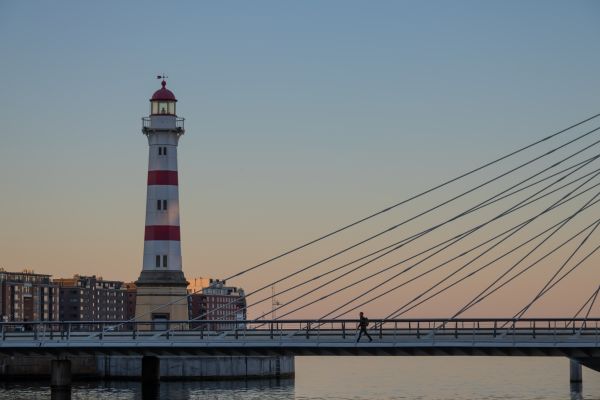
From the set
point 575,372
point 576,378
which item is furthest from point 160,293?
point 575,372

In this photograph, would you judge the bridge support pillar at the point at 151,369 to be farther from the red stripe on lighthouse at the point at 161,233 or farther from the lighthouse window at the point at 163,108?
the lighthouse window at the point at 163,108

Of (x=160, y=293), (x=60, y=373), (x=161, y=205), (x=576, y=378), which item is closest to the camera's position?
(x=60, y=373)

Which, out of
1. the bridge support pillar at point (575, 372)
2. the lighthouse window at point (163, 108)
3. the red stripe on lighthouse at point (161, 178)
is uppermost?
the lighthouse window at point (163, 108)

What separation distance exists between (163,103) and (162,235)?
31.3 feet

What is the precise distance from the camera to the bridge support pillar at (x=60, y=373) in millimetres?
80500

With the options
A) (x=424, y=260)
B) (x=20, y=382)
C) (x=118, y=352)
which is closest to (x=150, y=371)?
(x=20, y=382)

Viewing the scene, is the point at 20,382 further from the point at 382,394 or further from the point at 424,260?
the point at 424,260

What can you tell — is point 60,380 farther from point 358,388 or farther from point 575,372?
Answer: point 575,372

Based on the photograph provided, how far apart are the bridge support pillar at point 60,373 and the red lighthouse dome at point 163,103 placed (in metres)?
29.1

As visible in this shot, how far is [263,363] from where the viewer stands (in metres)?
106

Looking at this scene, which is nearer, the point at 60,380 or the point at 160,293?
the point at 60,380

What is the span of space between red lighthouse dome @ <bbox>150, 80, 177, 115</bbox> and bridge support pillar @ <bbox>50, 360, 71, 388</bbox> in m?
29.1

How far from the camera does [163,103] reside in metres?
107

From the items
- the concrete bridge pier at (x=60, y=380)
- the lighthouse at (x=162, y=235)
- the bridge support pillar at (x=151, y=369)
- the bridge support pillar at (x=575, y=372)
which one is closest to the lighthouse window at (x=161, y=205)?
the lighthouse at (x=162, y=235)
